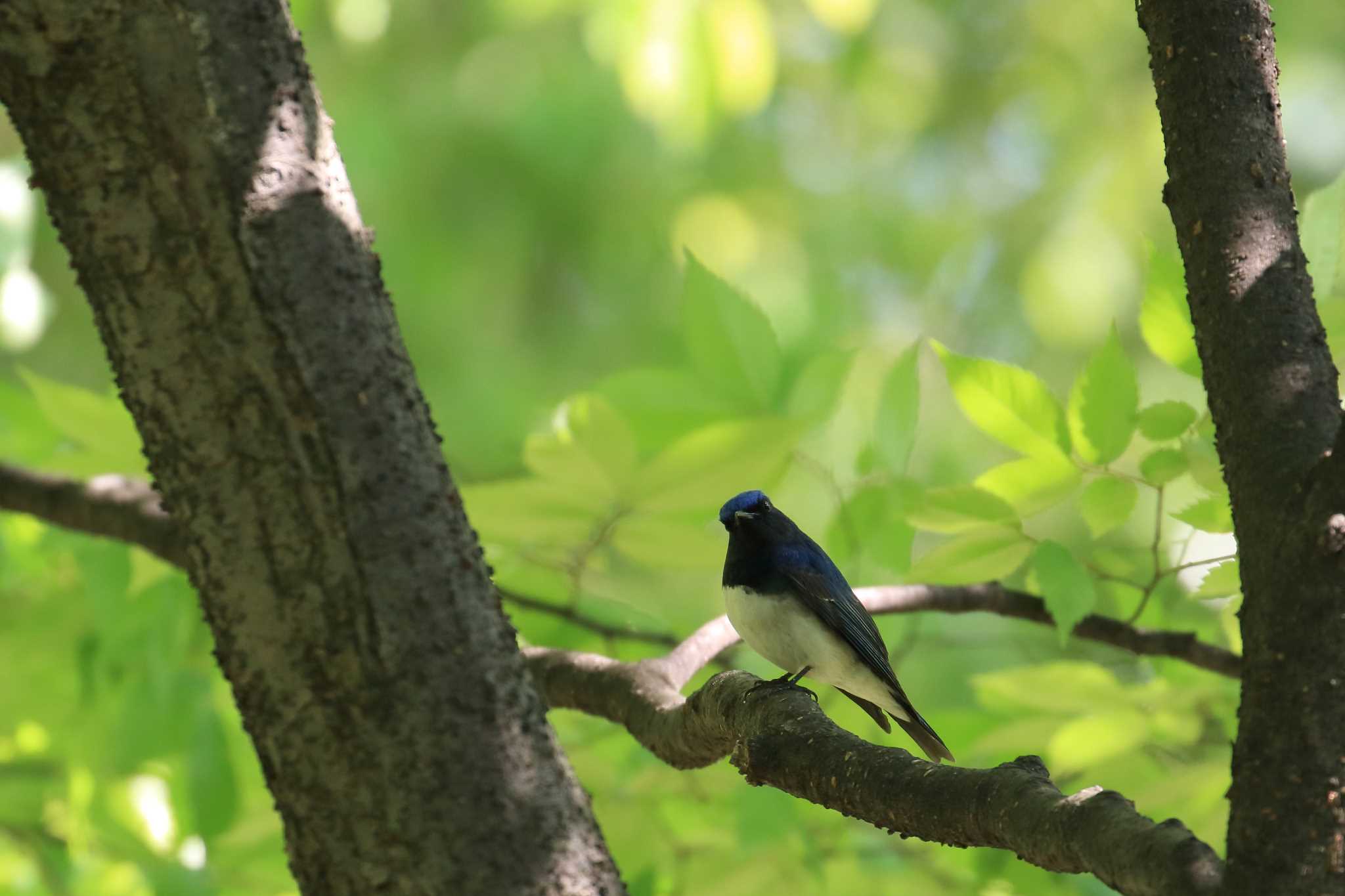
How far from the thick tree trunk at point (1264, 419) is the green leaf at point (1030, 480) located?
74 cm

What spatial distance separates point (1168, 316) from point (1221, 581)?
1.34ft

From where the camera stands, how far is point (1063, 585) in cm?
198

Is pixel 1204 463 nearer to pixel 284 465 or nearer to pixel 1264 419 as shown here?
pixel 1264 419

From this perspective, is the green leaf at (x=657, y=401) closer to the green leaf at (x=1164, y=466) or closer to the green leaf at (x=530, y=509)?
the green leaf at (x=530, y=509)

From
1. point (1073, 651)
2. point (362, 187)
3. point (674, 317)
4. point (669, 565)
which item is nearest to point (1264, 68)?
point (669, 565)

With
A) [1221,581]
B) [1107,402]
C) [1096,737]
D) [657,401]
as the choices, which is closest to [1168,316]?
[1107,402]

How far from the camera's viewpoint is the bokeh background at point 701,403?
209 cm

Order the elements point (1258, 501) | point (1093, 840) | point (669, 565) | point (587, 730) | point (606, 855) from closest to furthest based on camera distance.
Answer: point (1093, 840)
point (1258, 501)
point (606, 855)
point (669, 565)
point (587, 730)

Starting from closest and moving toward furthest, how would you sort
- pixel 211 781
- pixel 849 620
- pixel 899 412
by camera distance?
1. pixel 899 412
2. pixel 849 620
3. pixel 211 781

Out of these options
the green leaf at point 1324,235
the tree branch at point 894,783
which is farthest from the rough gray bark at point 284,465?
the green leaf at point 1324,235

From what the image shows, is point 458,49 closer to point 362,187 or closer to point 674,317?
point 362,187

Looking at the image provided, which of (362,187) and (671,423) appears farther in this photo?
(362,187)

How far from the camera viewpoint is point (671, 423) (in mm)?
2287

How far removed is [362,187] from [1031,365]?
373cm
